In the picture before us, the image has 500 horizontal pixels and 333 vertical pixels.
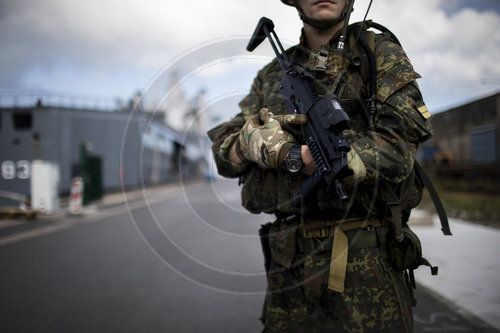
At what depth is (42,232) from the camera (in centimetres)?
809

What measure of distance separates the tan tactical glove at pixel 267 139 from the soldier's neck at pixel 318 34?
44cm

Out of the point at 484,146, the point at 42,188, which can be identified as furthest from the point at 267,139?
the point at 484,146

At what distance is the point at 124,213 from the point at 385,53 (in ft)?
36.4

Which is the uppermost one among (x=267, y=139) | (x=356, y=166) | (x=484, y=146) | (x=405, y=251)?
(x=484, y=146)

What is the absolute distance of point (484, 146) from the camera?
20.4 meters

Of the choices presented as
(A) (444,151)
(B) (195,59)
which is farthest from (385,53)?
(A) (444,151)

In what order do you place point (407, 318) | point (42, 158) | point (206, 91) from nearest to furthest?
point (407, 318) → point (206, 91) → point (42, 158)

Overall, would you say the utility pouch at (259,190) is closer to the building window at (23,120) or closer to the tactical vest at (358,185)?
the tactical vest at (358,185)

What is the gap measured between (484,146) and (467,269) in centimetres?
1854

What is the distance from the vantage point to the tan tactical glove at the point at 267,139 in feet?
4.63

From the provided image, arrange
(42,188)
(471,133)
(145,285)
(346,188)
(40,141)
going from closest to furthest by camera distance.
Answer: (346,188), (145,285), (42,188), (40,141), (471,133)

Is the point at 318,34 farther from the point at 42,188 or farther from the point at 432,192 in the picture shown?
the point at 42,188

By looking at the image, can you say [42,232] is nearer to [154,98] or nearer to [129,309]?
[129,309]

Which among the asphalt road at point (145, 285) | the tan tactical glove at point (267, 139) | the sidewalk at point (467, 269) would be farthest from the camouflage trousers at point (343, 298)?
the sidewalk at point (467, 269)
